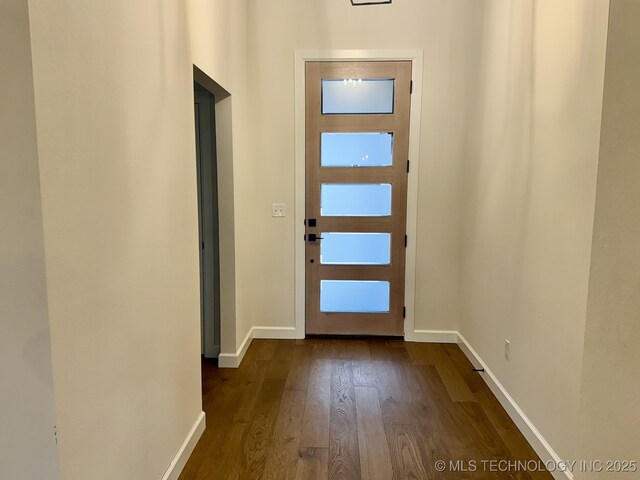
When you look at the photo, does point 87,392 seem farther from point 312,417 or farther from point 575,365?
point 575,365

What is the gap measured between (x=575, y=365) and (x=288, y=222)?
8.05 feet

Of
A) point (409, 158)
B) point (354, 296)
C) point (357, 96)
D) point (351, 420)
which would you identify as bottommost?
point (351, 420)

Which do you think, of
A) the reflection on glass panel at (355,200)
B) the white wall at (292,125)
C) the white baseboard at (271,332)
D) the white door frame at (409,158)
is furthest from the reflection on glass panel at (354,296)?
the reflection on glass panel at (355,200)

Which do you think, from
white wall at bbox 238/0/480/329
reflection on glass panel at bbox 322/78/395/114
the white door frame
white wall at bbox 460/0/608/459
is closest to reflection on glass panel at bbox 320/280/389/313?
the white door frame

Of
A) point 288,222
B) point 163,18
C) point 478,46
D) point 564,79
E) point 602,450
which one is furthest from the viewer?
point 288,222

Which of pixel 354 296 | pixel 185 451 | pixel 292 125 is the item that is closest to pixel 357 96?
pixel 292 125

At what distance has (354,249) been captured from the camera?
3668 millimetres

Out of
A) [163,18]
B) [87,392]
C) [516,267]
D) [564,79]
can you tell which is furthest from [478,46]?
[87,392]

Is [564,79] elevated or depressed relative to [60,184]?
elevated

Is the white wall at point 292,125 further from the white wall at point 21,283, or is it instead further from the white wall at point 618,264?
the white wall at point 618,264

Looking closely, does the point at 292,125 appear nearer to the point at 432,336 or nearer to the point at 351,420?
the point at 432,336

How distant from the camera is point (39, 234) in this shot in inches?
38.9

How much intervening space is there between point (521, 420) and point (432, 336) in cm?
140

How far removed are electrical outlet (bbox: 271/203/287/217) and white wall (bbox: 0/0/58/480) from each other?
8.65 ft
